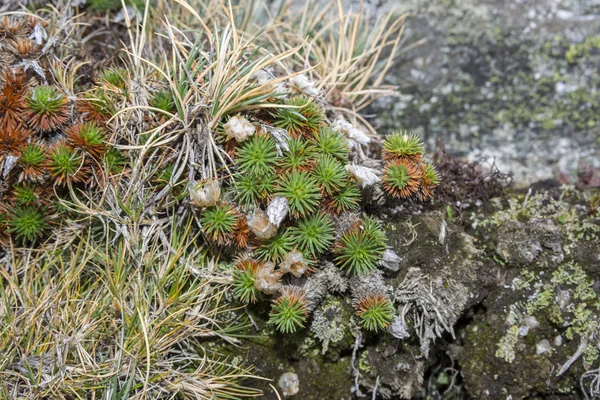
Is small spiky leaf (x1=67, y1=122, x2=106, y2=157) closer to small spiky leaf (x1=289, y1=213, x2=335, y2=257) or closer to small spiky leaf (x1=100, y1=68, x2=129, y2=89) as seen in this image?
small spiky leaf (x1=100, y1=68, x2=129, y2=89)

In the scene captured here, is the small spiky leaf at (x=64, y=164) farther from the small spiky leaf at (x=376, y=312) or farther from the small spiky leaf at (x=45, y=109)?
the small spiky leaf at (x=376, y=312)

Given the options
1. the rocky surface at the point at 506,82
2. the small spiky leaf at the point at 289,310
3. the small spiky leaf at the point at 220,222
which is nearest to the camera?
the small spiky leaf at the point at 289,310

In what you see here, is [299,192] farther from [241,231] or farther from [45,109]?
[45,109]

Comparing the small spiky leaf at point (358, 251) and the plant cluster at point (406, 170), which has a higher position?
the plant cluster at point (406, 170)

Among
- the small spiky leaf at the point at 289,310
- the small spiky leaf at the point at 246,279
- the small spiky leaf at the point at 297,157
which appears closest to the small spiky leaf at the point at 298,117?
the small spiky leaf at the point at 297,157

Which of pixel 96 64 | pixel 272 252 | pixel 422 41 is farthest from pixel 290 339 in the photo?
pixel 422 41

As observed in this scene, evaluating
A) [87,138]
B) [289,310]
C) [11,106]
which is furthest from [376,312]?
[11,106]

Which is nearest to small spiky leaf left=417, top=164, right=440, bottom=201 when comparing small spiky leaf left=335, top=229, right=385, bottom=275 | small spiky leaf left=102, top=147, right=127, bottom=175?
small spiky leaf left=335, top=229, right=385, bottom=275
